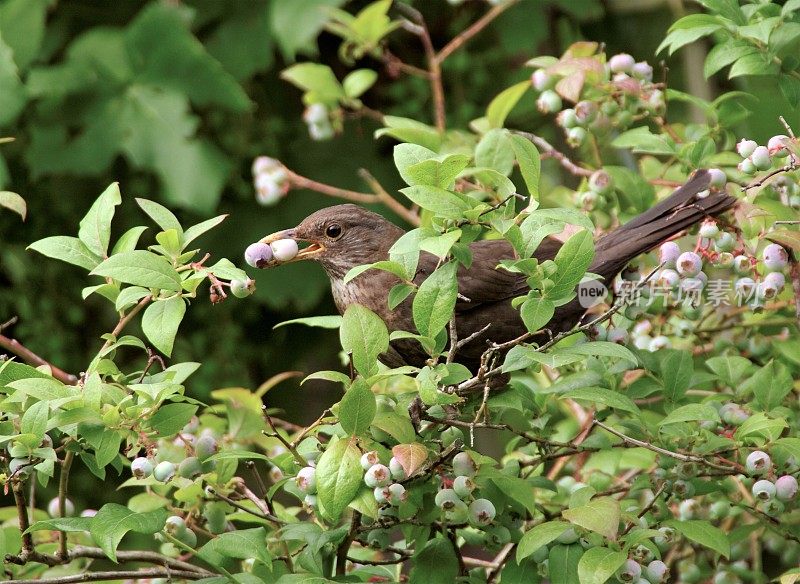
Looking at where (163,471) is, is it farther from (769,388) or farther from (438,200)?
(769,388)

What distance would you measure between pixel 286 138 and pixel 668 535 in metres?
2.37

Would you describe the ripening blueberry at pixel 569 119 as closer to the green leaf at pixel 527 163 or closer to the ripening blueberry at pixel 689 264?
the ripening blueberry at pixel 689 264

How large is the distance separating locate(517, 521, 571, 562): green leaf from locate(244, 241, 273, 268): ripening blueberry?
77 cm

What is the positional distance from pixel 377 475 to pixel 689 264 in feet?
2.48

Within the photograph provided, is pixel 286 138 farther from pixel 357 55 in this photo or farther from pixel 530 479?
pixel 530 479

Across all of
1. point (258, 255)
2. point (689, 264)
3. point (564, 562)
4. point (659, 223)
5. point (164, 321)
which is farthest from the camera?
point (659, 223)

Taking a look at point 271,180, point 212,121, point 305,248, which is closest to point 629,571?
point 305,248

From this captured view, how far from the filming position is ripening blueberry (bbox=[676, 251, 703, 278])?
6.58ft

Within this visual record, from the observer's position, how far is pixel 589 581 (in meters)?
1.66

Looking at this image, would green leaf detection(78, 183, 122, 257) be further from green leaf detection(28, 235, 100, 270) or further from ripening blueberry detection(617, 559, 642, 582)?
ripening blueberry detection(617, 559, 642, 582)

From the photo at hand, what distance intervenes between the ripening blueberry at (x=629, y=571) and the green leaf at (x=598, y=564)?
3cm

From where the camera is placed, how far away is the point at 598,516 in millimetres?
1720

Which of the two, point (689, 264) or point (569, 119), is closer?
point (689, 264)

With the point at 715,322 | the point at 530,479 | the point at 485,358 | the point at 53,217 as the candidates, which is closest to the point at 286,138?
the point at 53,217
